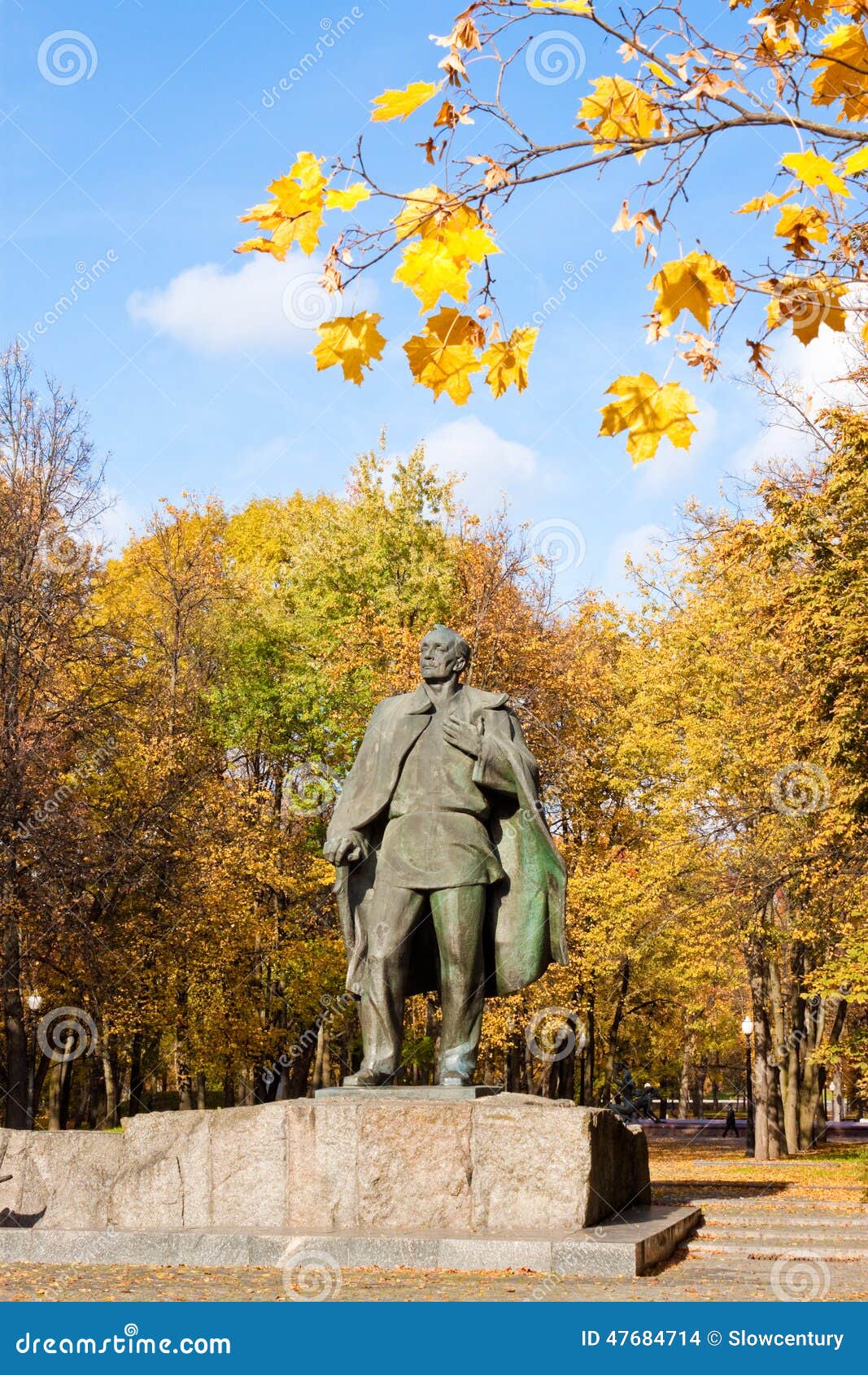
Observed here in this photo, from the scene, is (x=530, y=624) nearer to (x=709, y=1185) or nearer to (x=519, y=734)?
(x=709, y=1185)

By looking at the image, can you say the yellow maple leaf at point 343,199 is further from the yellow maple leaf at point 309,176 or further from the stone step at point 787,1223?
the stone step at point 787,1223

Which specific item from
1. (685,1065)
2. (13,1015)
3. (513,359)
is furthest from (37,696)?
(685,1065)

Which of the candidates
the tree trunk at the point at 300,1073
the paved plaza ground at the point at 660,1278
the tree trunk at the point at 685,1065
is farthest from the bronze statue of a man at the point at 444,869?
the tree trunk at the point at 685,1065

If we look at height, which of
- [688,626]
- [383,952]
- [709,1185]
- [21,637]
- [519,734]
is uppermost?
[688,626]

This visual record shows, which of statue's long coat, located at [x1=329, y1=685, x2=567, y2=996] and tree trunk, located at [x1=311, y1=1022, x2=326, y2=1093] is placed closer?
statue's long coat, located at [x1=329, y1=685, x2=567, y2=996]

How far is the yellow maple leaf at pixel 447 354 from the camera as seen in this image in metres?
3.60

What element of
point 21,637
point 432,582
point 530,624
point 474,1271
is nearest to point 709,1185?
point 474,1271

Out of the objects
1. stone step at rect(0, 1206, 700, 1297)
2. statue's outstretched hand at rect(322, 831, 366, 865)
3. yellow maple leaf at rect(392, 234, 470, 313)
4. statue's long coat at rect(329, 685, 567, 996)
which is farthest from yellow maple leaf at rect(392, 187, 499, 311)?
statue's outstretched hand at rect(322, 831, 366, 865)

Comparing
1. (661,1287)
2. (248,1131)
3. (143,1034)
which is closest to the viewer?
(661,1287)

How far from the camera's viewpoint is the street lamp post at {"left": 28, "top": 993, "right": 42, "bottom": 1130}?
76.5 ft

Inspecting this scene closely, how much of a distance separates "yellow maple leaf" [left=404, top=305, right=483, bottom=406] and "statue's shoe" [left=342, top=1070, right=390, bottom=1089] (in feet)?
19.0

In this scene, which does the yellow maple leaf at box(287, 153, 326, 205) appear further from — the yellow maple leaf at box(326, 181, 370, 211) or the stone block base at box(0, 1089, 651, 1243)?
the stone block base at box(0, 1089, 651, 1243)

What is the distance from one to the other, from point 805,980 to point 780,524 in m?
9.04

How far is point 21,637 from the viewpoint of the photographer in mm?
24594
